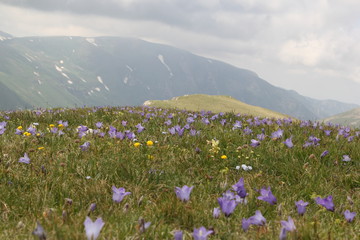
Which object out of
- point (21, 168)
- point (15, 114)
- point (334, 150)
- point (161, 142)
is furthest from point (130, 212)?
point (15, 114)

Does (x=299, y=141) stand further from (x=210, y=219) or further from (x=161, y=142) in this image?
(x=210, y=219)

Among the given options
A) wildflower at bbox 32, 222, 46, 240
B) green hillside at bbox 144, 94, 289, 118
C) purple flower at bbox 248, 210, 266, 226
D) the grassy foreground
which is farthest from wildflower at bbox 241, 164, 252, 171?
green hillside at bbox 144, 94, 289, 118

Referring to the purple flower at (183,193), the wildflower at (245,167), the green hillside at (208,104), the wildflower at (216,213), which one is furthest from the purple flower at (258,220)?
the green hillside at (208,104)

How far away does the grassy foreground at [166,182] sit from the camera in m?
3.08

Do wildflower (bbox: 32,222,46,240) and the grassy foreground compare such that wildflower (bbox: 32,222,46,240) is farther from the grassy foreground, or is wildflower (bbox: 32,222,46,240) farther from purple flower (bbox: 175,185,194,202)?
purple flower (bbox: 175,185,194,202)

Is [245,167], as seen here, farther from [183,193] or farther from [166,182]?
[183,193]

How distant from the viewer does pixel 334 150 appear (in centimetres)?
630

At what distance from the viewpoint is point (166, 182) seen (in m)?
4.76

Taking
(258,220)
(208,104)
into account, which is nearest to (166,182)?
(258,220)

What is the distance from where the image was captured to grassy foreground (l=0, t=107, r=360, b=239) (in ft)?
10.1

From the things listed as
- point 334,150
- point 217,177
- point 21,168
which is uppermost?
point 334,150

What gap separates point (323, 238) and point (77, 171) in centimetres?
334

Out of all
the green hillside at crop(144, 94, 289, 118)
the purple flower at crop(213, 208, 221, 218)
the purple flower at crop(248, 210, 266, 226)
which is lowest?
the green hillside at crop(144, 94, 289, 118)

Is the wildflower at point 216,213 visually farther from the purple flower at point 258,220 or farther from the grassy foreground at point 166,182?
the purple flower at point 258,220
